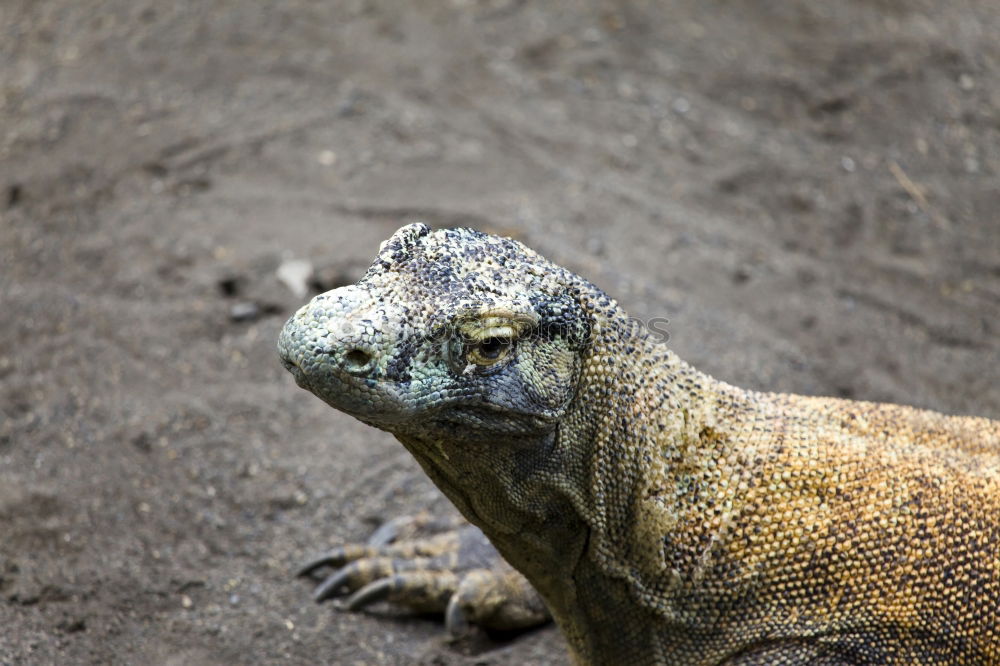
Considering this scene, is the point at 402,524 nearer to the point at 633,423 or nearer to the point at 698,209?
the point at 633,423

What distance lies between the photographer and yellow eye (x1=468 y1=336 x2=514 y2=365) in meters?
2.83

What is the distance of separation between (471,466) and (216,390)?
9.56ft

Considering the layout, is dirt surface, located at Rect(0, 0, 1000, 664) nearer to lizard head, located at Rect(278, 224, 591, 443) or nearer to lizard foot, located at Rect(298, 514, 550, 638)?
lizard foot, located at Rect(298, 514, 550, 638)

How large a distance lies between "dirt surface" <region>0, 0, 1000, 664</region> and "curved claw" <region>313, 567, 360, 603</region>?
3.0 inches

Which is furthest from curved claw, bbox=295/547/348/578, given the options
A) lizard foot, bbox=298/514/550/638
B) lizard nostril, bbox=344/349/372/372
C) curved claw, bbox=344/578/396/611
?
lizard nostril, bbox=344/349/372/372

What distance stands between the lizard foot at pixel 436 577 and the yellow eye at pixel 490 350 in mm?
1953

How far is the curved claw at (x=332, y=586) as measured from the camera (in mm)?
4664

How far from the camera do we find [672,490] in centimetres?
319

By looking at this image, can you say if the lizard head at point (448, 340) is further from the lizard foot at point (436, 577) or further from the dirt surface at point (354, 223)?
the dirt surface at point (354, 223)

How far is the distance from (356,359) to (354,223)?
4.16 metres

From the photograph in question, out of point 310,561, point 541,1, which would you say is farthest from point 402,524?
point 541,1

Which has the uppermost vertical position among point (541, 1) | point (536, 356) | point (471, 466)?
point (536, 356)

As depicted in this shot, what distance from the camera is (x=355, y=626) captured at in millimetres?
4562

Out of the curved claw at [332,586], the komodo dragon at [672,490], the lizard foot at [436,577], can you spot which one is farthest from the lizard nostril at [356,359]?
the curved claw at [332,586]
